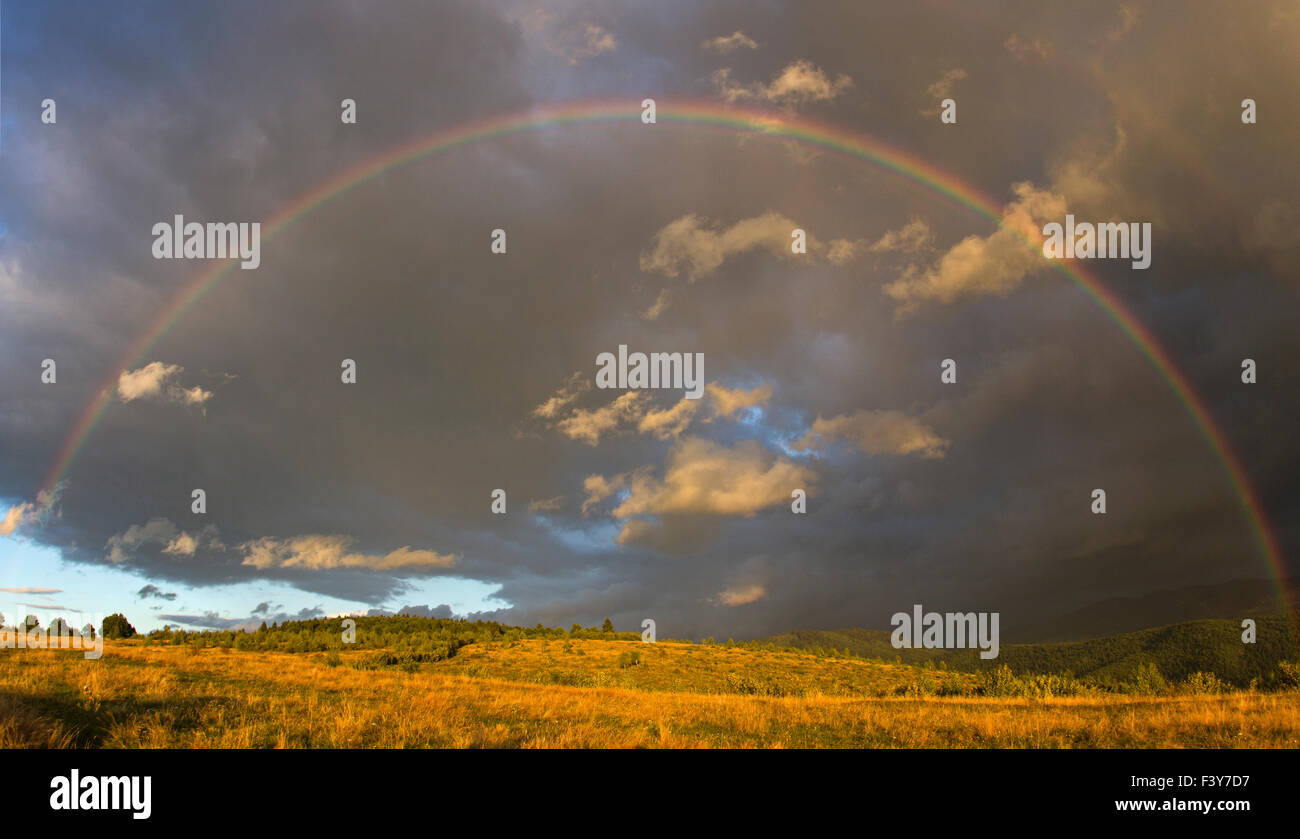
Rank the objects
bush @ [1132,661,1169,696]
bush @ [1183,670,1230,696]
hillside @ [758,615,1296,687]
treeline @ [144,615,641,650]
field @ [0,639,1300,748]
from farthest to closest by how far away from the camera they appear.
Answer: hillside @ [758,615,1296,687]
treeline @ [144,615,641,650]
bush @ [1132,661,1169,696]
bush @ [1183,670,1230,696]
field @ [0,639,1300,748]

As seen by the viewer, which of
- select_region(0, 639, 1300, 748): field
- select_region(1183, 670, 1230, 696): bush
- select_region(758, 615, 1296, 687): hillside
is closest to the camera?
select_region(0, 639, 1300, 748): field

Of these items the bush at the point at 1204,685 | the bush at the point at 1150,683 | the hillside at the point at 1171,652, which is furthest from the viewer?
the hillside at the point at 1171,652

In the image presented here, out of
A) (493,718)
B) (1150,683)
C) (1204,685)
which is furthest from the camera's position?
(1150,683)

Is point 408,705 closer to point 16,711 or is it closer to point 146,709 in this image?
point 146,709

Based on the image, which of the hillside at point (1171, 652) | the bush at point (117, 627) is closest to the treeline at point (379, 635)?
the bush at point (117, 627)

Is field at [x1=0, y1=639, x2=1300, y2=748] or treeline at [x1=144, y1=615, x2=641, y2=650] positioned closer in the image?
field at [x1=0, y1=639, x2=1300, y2=748]

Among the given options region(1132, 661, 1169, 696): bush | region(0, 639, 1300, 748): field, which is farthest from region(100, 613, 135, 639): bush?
region(1132, 661, 1169, 696): bush

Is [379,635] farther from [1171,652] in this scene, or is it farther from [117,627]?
[1171,652]

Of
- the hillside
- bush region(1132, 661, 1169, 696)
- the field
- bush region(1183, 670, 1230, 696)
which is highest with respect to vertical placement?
the field

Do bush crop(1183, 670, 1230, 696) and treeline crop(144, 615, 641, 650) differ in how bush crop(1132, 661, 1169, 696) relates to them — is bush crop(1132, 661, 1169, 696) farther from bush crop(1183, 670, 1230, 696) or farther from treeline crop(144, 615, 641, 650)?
treeline crop(144, 615, 641, 650)

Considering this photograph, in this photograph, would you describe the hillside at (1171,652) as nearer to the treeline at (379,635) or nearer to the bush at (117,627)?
the treeline at (379,635)

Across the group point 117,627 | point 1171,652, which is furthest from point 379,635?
point 1171,652
